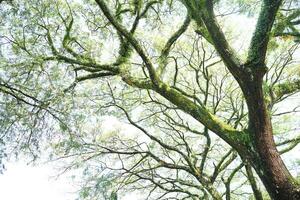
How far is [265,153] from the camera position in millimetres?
5273

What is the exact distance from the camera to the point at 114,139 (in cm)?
988

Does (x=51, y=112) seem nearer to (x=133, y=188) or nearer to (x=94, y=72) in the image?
(x=94, y=72)

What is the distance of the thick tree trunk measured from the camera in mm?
5051

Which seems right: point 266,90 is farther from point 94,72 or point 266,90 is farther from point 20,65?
point 20,65

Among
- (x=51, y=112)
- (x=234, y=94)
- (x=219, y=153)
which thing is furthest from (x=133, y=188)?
(x=51, y=112)

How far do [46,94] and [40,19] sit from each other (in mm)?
2415

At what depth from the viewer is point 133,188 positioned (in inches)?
416

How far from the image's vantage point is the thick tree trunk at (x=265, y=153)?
16.6ft

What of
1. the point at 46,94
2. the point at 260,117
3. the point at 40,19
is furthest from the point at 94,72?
the point at 260,117

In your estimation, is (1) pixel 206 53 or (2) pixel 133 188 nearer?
(1) pixel 206 53

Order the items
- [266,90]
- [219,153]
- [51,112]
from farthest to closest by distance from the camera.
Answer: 1. [219,153]
2. [266,90]
3. [51,112]

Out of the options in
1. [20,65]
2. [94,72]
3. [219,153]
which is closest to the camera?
[20,65]

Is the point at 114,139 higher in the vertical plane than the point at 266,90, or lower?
higher

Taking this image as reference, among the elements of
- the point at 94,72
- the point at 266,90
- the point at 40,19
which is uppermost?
the point at 40,19
